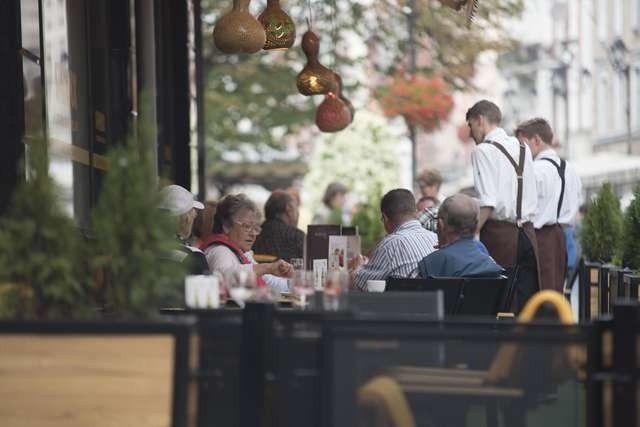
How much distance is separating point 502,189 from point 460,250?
2400 mm

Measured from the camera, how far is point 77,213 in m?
9.23

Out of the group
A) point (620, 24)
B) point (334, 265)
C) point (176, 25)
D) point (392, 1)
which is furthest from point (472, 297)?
point (620, 24)

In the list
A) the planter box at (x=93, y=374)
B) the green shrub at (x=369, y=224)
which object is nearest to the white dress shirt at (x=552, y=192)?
the green shrub at (x=369, y=224)

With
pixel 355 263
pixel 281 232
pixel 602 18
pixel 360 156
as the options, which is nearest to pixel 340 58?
pixel 360 156

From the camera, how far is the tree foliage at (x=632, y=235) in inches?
337

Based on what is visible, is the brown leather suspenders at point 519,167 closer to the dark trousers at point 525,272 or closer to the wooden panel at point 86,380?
the dark trousers at point 525,272

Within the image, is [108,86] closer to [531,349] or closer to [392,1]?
[531,349]

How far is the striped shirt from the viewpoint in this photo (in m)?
8.14

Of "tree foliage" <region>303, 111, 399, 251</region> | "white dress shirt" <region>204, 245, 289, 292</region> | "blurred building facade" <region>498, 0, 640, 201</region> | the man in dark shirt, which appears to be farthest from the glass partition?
"blurred building facade" <region>498, 0, 640, 201</region>

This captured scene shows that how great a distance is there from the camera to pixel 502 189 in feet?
32.2

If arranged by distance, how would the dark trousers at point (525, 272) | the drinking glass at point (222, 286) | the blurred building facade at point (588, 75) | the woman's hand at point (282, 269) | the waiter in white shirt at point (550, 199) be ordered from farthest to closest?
the blurred building facade at point (588, 75)
the waiter in white shirt at point (550, 199)
the dark trousers at point (525, 272)
the woman's hand at point (282, 269)
the drinking glass at point (222, 286)

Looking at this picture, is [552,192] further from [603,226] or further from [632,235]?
[632,235]

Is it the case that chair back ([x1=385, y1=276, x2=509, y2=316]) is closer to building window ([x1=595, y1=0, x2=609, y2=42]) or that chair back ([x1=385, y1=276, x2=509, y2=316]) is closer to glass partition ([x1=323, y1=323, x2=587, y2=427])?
glass partition ([x1=323, y1=323, x2=587, y2=427])

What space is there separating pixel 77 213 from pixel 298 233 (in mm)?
2974
